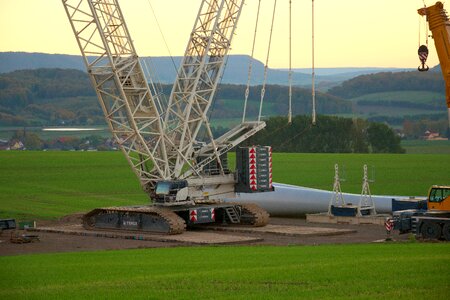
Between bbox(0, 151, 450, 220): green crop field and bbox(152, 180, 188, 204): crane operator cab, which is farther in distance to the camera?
bbox(0, 151, 450, 220): green crop field

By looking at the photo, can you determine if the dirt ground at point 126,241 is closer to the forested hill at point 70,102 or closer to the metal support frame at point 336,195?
the metal support frame at point 336,195

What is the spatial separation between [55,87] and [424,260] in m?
168

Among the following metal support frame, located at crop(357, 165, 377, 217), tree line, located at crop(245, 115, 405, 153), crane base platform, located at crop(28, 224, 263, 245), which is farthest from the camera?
tree line, located at crop(245, 115, 405, 153)

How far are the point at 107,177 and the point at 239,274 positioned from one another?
160 feet

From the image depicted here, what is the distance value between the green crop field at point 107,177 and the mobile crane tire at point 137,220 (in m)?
5.67

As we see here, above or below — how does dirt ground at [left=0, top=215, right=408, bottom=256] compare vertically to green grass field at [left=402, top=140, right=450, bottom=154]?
below

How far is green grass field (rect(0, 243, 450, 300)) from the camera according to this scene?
2192 cm

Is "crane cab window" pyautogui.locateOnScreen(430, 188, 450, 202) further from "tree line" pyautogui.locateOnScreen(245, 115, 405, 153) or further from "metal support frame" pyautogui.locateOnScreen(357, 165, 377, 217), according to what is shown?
"tree line" pyautogui.locateOnScreen(245, 115, 405, 153)

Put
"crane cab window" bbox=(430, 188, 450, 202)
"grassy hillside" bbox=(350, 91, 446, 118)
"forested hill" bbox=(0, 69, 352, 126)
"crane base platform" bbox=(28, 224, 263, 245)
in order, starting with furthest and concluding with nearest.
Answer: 1. "grassy hillside" bbox=(350, 91, 446, 118)
2. "forested hill" bbox=(0, 69, 352, 126)
3. "crane cab window" bbox=(430, 188, 450, 202)
4. "crane base platform" bbox=(28, 224, 263, 245)

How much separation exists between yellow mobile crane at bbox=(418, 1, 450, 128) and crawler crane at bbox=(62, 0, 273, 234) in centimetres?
1171

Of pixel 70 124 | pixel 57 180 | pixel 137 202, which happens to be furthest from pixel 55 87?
pixel 137 202

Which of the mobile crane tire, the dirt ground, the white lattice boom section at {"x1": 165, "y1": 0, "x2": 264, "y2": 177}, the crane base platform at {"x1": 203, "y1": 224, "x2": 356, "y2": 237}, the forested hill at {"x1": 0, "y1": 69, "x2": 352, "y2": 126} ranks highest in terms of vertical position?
the forested hill at {"x1": 0, "y1": 69, "x2": 352, "y2": 126}

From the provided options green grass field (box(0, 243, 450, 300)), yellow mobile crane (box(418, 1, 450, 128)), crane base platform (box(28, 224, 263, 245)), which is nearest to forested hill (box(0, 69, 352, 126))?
crane base platform (box(28, 224, 263, 245))

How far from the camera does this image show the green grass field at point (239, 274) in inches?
863
